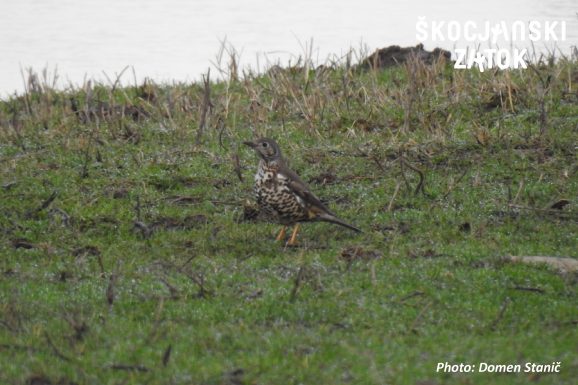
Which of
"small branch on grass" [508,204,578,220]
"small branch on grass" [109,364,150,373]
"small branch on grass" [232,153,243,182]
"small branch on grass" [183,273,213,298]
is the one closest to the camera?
"small branch on grass" [109,364,150,373]

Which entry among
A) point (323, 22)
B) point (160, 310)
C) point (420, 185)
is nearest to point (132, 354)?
point (160, 310)

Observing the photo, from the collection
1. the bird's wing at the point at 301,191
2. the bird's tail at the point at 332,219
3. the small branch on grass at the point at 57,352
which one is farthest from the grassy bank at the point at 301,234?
the bird's wing at the point at 301,191

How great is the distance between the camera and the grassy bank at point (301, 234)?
8.50m

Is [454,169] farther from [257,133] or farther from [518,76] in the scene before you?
[518,76]

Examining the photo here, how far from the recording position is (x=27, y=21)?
3161 cm

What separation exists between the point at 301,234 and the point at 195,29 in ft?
64.7

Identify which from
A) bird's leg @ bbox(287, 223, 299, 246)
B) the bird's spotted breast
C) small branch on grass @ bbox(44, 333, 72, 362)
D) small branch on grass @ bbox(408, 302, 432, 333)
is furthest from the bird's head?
small branch on grass @ bbox(44, 333, 72, 362)

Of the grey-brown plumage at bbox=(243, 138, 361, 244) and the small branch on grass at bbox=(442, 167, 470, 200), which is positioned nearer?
the grey-brown plumage at bbox=(243, 138, 361, 244)

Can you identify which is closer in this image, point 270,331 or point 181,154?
point 270,331

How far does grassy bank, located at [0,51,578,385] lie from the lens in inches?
Result: 335

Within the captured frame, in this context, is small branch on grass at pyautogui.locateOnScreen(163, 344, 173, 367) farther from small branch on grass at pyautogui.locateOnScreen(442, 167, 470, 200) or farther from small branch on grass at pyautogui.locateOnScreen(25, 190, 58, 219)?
small branch on grass at pyautogui.locateOnScreen(442, 167, 470, 200)

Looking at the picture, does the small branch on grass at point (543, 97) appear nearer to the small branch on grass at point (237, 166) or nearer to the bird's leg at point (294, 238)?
the small branch on grass at point (237, 166)

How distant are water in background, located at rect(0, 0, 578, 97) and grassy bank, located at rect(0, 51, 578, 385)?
726 cm

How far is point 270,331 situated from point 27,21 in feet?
79.6
